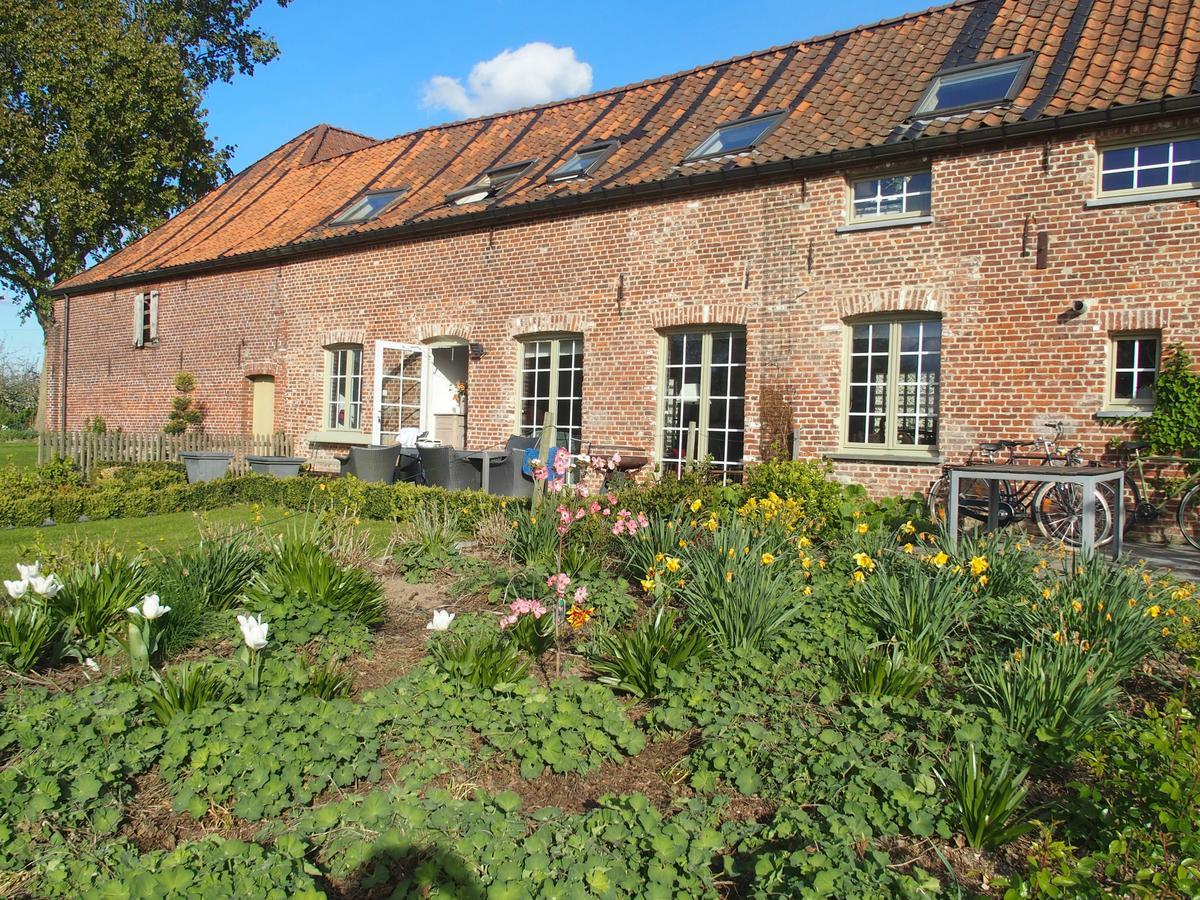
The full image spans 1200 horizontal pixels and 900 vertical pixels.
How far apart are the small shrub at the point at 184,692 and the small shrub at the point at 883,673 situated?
2728mm

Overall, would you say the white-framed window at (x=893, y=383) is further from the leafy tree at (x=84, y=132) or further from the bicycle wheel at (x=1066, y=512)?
the leafy tree at (x=84, y=132)

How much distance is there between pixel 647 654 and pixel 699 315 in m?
7.37

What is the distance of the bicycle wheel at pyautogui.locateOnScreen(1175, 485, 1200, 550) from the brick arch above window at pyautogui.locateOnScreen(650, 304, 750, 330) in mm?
4910

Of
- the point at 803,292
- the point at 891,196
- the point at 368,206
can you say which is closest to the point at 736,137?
the point at 891,196

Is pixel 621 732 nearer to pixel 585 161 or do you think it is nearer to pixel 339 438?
pixel 585 161

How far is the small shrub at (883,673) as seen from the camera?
12.5 feet

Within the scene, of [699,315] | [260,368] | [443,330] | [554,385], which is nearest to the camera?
[699,315]

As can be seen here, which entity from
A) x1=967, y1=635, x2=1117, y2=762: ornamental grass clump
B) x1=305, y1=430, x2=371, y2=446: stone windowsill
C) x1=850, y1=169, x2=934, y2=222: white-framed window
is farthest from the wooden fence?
x1=967, y1=635, x2=1117, y2=762: ornamental grass clump

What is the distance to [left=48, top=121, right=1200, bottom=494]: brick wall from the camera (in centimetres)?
858

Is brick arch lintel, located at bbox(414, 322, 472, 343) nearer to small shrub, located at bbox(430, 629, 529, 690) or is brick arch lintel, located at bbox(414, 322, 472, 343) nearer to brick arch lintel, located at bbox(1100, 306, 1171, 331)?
brick arch lintel, located at bbox(1100, 306, 1171, 331)

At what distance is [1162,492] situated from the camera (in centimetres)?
825

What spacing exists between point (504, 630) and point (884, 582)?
6.52 feet

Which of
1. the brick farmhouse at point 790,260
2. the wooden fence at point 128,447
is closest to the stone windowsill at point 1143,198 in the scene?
the brick farmhouse at point 790,260

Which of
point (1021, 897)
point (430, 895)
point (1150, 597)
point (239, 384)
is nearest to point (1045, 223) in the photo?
point (1150, 597)
